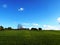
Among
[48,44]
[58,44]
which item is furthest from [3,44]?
[58,44]

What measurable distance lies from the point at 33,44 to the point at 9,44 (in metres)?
3.27

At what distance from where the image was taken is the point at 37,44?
21.0m

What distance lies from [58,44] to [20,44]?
17.4ft

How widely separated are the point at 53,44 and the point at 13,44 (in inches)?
219

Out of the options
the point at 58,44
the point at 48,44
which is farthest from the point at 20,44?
the point at 58,44

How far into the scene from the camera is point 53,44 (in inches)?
849

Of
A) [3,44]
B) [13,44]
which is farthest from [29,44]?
[3,44]

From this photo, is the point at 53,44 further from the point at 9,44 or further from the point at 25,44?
the point at 9,44

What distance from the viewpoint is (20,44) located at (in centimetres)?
2103

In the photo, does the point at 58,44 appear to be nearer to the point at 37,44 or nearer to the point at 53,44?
the point at 53,44

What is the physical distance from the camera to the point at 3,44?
68.2 feet

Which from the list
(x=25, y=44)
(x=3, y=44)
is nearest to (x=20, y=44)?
(x=25, y=44)

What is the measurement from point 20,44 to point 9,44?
1.50 m

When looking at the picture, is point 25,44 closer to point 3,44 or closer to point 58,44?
point 3,44
